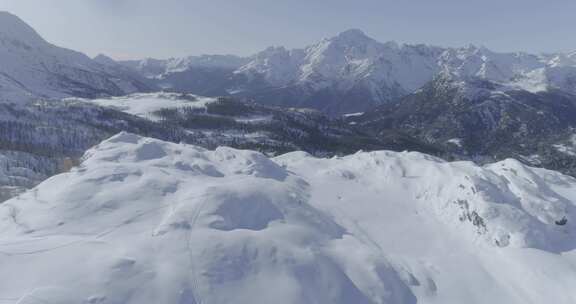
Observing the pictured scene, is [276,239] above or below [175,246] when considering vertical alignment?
below

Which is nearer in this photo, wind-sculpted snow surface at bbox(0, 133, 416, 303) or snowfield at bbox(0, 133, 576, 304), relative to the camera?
wind-sculpted snow surface at bbox(0, 133, 416, 303)

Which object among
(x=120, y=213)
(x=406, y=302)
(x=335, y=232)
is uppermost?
(x=120, y=213)

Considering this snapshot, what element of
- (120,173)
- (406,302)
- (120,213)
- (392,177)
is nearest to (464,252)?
(406,302)

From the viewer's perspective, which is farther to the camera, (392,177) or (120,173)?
(392,177)

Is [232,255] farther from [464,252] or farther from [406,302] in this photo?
[464,252]

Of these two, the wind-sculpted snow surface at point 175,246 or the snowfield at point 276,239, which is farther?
the snowfield at point 276,239

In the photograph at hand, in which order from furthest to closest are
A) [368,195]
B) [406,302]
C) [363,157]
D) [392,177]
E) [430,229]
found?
[363,157], [392,177], [368,195], [430,229], [406,302]

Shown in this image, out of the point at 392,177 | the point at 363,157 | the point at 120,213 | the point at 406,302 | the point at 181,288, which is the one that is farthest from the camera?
the point at 363,157

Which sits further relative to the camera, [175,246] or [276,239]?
[276,239]
